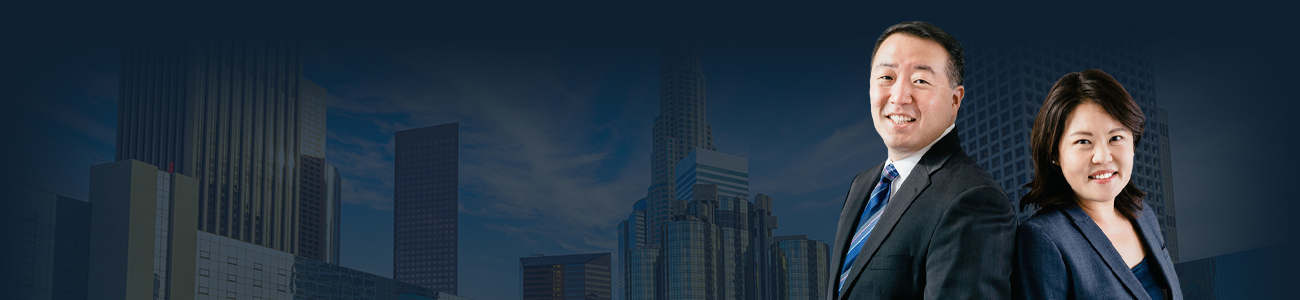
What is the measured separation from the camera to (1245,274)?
4975 inches

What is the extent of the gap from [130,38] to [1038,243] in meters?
200

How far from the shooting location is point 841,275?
4.04m

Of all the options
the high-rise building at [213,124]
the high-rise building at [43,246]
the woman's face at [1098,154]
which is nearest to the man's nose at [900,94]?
the woman's face at [1098,154]

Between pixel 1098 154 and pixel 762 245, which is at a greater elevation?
pixel 762 245

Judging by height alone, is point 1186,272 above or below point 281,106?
below

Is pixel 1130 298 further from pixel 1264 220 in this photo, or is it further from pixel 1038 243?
pixel 1264 220

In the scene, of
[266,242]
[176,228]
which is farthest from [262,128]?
[176,228]

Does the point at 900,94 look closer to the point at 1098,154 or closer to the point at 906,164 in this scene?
the point at 906,164

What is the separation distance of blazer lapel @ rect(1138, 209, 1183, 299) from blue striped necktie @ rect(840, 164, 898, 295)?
1229mm

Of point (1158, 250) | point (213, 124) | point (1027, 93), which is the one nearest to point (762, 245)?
point (1027, 93)

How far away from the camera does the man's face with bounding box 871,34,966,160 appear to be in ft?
13.0

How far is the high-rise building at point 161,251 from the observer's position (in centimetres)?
9825

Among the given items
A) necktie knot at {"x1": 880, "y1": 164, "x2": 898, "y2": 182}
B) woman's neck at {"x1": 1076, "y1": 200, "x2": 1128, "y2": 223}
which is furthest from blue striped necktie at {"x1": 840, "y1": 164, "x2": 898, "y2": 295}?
woman's neck at {"x1": 1076, "y1": 200, "x2": 1128, "y2": 223}

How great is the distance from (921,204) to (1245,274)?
481 ft
